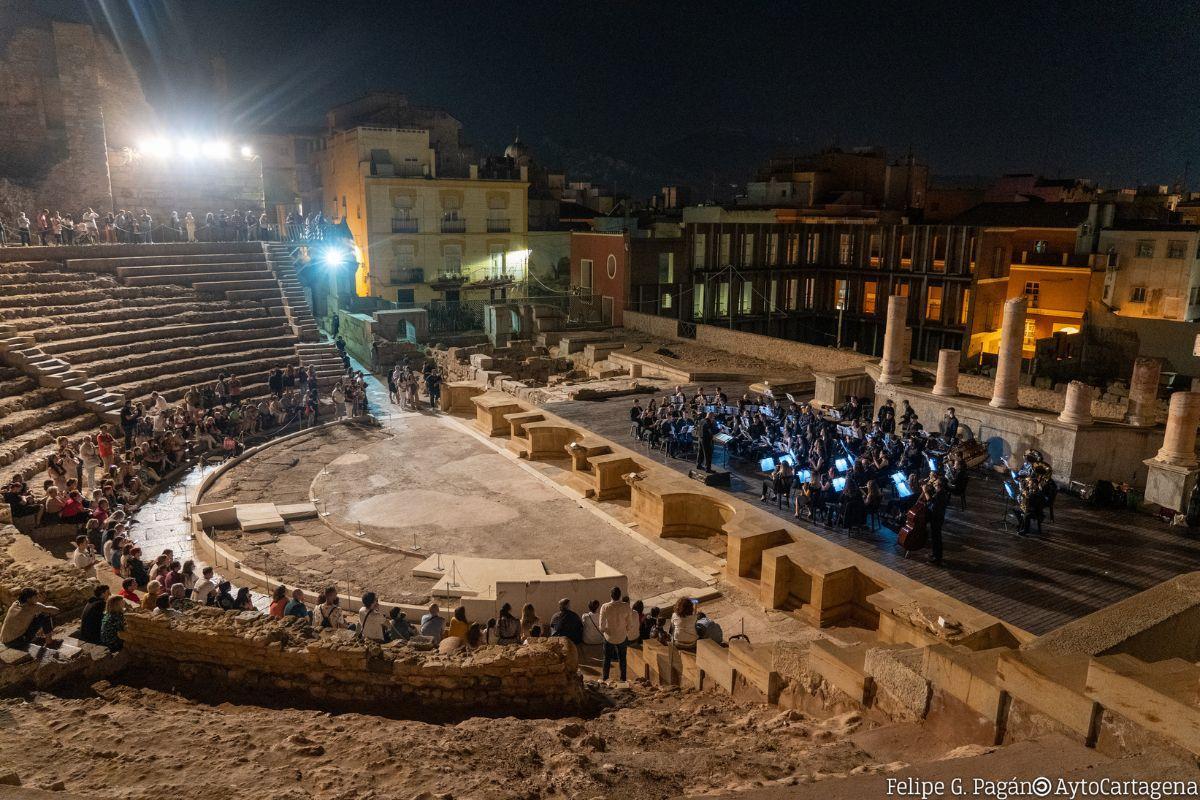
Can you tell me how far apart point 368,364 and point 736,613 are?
2163cm

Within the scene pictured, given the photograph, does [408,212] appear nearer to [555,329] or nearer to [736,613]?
[555,329]

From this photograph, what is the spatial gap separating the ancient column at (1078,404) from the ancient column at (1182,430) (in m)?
1.20

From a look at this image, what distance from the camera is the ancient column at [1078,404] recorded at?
12.9 metres

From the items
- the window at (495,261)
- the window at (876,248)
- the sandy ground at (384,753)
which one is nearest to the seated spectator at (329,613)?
the sandy ground at (384,753)

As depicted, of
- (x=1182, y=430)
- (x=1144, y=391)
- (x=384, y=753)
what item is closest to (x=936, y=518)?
(x=1182, y=430)

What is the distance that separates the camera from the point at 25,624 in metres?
7.39

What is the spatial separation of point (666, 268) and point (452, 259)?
43.3 feet

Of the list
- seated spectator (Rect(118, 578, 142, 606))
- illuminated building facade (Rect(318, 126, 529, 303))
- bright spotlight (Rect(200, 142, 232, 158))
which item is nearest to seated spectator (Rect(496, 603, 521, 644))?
seated spectator (Rect(118, 578, 142, 606))

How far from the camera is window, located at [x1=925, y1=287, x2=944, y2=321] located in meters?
38.8

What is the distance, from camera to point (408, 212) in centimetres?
4081

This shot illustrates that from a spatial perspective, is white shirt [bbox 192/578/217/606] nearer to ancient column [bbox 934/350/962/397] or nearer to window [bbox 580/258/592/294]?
ancient column [bbox 934/350/962/397]

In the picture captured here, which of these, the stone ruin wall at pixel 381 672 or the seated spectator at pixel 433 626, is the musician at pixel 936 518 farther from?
the seated spectator at pixel 433 626

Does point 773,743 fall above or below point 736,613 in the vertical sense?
above

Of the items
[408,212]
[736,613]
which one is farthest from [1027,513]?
[408,212]
